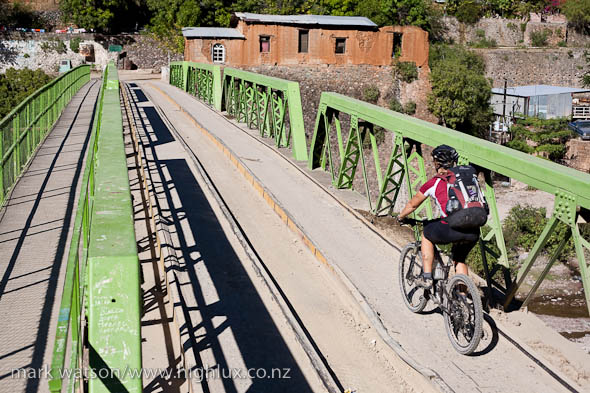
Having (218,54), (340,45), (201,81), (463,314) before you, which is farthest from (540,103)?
(463,314)

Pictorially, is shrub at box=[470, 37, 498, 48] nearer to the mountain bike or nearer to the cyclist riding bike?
the mountain bike

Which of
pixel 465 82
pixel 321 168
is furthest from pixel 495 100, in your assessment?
pixel 321 168

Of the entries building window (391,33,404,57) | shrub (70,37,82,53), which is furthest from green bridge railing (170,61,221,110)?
shrub (70,37,82,53)

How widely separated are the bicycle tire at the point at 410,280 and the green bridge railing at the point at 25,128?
5.49 meters

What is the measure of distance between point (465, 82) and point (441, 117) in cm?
337

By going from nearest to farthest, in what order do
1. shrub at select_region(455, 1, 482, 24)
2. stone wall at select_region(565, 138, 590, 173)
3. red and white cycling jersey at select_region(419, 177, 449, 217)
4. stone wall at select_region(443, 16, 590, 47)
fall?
1. red and white cycling jersey at select_region(419, 177, 449, 217)
2. stone wall at select_region(565, 138, 590, 173)
3. shrub at select_region(455, 1, 482, 24)
4. stone wall at select_region(443, 16, 590, 47)

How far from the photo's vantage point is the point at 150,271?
22.2 feet

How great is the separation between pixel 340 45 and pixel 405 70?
5.90 metres

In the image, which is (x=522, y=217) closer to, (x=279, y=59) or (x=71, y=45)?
(x=279, y=59)

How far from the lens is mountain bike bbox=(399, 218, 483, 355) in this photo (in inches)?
189

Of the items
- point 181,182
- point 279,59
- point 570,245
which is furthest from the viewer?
point 279,59

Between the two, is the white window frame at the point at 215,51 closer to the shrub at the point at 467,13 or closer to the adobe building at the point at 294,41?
the adobe building at the point at 294,41

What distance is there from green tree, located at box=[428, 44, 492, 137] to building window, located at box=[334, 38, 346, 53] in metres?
8.06

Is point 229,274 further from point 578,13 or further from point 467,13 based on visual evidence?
point 578,13
